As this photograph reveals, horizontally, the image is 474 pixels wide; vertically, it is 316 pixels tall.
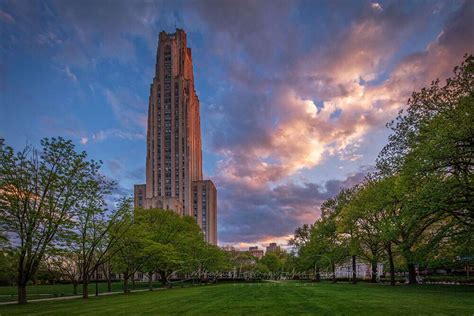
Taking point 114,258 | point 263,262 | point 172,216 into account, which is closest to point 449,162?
point 114,258

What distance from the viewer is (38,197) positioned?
31094 millimetres

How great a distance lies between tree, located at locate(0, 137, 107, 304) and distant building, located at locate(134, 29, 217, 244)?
129 m

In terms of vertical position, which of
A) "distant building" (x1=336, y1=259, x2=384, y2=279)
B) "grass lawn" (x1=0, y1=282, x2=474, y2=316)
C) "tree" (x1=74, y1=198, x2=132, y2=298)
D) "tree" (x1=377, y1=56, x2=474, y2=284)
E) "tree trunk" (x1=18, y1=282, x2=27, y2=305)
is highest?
"tree" (x1=377, y1=56, x2=474, y2=284)

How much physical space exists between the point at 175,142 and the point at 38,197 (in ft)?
478

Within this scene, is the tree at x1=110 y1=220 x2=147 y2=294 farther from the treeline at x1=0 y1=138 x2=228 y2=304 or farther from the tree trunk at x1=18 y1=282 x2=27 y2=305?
the tree trunk at x1=18 y1=282 x2=27 y2=305

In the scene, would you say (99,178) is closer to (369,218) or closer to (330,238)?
(369,218)

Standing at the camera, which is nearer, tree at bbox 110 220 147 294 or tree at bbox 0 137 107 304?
tree at bbox 0 137 107 304

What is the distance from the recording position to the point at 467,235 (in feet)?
90.2

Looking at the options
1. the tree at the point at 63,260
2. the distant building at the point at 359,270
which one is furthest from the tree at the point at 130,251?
the distant building at the point at 359,270

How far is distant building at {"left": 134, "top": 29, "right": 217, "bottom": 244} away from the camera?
565ft

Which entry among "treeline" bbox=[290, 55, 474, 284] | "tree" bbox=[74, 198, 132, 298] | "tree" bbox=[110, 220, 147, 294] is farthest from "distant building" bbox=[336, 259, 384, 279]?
"tree" bbox=[74, 198, 132, 298]

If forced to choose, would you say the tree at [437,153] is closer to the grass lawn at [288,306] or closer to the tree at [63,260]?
the grass lawn at [288,306]

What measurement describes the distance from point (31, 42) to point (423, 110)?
102 ft

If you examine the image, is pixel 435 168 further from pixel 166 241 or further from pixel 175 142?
pixel 175 142
